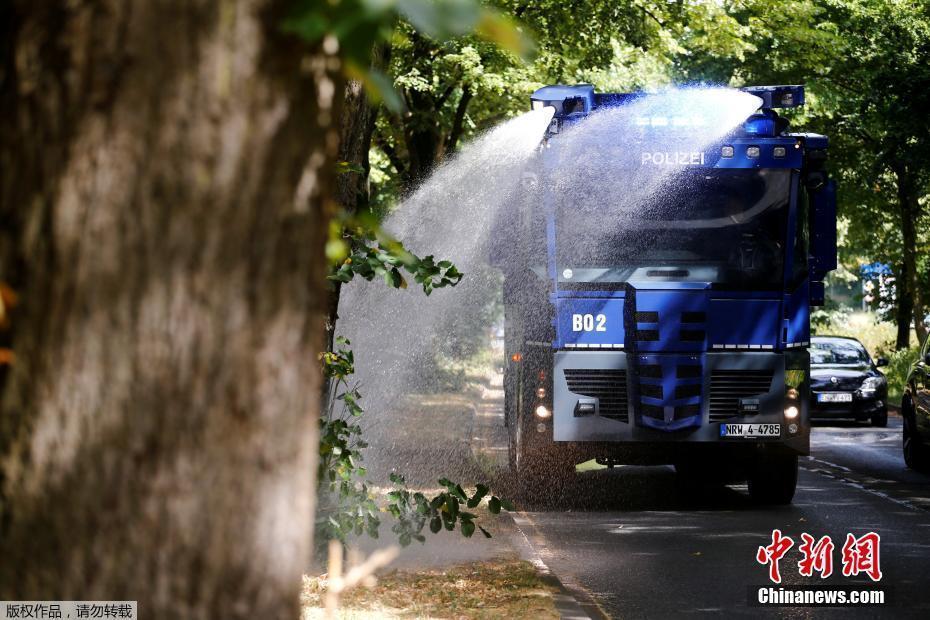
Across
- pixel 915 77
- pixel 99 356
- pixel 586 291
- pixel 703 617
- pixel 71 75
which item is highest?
pixel 915 77

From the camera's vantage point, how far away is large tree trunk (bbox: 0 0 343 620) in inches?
78.9

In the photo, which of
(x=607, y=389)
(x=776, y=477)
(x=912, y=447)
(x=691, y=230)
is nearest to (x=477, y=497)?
(x=607, y=389)

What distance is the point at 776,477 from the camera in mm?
11844

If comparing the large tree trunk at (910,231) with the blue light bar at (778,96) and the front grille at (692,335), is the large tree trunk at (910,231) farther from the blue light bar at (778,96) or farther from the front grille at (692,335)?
the front grille at (692,335)

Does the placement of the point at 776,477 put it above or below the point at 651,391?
below

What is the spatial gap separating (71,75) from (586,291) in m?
9.17

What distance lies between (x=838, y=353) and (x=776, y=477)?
37.6 ft

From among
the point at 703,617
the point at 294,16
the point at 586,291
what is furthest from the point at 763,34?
the point at 294,16

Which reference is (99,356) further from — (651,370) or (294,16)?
(651,370)

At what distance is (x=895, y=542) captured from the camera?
31.3 feet

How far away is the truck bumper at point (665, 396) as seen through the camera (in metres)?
11.1

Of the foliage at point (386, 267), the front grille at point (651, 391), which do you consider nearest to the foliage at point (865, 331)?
the front grille at point (651, 391)

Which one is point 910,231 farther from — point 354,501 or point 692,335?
point 354,501

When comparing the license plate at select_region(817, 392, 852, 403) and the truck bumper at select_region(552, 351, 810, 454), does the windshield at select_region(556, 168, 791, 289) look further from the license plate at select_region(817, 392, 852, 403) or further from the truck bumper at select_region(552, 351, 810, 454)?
the license plate at select_region(817, 392, 852, 403)
